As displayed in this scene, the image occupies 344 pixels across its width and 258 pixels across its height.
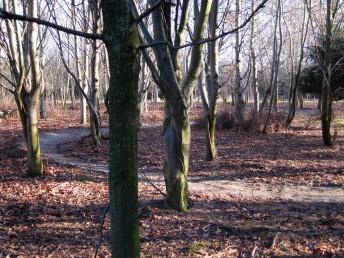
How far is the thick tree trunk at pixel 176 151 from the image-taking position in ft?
16.5

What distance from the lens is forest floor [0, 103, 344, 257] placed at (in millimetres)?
4137

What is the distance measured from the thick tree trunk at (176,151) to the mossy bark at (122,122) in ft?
9.53

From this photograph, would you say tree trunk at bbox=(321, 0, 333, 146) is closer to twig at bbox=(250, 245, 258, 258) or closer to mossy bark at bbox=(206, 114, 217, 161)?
mossy bark at bbox=(206, 114, 217, 161)

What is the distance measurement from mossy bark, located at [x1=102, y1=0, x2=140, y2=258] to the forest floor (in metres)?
0.44

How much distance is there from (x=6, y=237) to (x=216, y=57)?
19.9 feet

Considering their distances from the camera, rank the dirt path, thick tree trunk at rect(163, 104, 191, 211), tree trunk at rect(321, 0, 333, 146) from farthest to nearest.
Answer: tree trunk at rect(321, 0, 333, 146) → the dirt path → thick tree trunk at rect(163, 104, 191, 211)

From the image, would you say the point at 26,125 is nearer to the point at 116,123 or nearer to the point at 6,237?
the point at 6,237

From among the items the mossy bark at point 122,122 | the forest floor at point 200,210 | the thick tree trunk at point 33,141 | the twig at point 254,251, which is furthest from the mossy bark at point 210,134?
the mossy bark at point 122,122

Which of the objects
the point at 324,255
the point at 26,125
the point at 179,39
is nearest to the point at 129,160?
the point at 324,255

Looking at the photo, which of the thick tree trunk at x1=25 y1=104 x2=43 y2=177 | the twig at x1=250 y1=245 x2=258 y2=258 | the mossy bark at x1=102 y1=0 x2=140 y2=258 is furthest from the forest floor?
the mossy bark at x1=102 y1=0 x2=140 y2=258

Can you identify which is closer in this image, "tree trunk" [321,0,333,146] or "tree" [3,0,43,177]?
"tree" [3,0,43,177]

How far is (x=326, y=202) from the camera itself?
596 cm

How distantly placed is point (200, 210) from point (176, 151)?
93cm

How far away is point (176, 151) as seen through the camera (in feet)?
16.5
